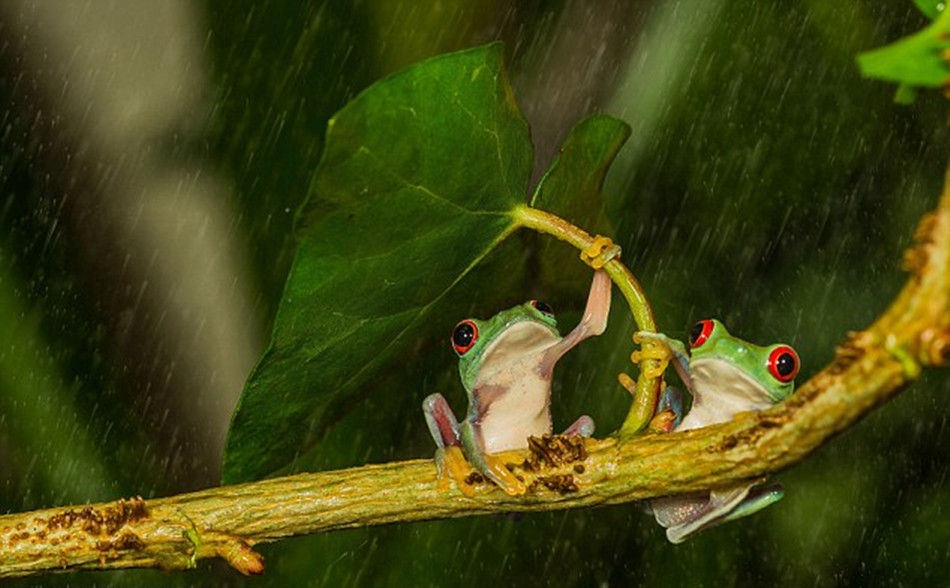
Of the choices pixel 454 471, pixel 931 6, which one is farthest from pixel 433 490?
pixel 931 6

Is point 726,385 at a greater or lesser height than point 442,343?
greater

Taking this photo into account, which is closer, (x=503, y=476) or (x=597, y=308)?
(x=503, y=476)

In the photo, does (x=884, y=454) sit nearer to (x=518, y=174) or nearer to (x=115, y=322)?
(x=518, y=174)

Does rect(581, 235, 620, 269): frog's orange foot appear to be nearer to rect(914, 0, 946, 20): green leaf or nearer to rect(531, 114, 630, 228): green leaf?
rect(531, 114, 630, 228): green leaf

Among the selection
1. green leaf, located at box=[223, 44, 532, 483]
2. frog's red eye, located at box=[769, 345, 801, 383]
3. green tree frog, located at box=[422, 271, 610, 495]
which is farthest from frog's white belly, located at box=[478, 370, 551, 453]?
frog's red eye, located at box=[769, 345, 801, 383]

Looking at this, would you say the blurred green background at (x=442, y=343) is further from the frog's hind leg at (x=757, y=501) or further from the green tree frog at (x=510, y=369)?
the frog's hind leg at (x=757, y=501)

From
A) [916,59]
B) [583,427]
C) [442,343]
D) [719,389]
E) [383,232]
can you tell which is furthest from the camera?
[442,343]

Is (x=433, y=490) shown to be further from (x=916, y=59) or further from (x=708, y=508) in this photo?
(x=916, y=59)
